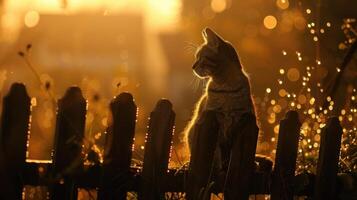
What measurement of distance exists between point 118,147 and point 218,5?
289 inches

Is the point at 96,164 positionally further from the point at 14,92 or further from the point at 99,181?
the point at 14,92

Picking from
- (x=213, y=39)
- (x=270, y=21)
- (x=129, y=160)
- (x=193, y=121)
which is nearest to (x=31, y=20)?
(x=213, y=39)

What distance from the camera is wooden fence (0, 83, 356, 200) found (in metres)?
2.93

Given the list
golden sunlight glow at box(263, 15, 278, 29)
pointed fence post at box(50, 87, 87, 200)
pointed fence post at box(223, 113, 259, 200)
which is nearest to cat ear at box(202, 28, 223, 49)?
pointed fence post at box(223, 113, 259, 200)

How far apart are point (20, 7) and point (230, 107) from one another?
93.4 inches

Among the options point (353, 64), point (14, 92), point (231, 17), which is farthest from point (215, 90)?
point (231, 17)

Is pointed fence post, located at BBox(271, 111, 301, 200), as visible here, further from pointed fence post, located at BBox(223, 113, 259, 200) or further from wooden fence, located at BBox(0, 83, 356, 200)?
pointed fence post, located at BBox(223, 113, 259, 200)

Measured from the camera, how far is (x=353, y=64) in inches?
280

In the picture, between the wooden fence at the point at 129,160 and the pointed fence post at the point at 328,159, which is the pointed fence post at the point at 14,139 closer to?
the wooden fence at the point at 129,160

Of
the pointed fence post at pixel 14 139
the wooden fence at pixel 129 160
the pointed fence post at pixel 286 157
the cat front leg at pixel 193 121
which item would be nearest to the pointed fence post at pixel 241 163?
the wooden fence at pixel 129 160

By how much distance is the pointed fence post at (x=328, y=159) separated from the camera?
370 cm

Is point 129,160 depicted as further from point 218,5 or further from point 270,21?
point 218,5

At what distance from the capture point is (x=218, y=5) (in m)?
10.1

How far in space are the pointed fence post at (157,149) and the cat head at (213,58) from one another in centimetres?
137
